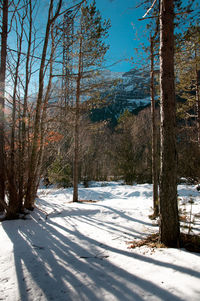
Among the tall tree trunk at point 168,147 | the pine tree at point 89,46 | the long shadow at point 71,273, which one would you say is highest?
the pine tree at point 89,46

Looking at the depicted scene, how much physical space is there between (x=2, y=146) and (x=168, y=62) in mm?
4256

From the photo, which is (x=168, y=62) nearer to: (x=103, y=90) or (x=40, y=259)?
(x=40, y=259)

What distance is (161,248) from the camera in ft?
7.44

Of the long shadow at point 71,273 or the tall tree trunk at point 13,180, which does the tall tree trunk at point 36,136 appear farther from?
the long shadow at point 71,273

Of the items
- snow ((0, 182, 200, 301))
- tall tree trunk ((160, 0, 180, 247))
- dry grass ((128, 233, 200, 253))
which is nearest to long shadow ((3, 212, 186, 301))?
snow ((0, 182, 200, 301))

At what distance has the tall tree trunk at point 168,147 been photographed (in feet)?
7.84

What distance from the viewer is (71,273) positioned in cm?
182

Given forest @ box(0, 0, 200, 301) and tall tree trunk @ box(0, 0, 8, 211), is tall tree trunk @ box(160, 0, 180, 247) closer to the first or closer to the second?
forest @ box(0, 0, 200, 301)

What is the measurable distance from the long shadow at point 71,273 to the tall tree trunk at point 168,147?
60 cm

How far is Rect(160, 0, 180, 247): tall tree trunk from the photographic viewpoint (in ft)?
7.84

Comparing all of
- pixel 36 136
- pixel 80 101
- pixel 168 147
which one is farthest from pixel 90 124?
pixel 168 147

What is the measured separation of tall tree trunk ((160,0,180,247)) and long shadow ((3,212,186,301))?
0.60 meters

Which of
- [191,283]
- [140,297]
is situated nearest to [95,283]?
[140,297]

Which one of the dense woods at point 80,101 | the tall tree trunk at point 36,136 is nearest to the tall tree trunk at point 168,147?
the dense woods at point 80,101
